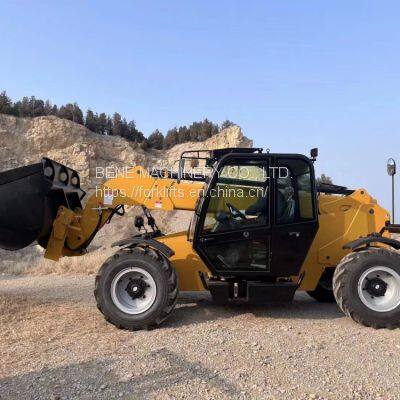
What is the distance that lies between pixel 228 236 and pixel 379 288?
214 centimetres

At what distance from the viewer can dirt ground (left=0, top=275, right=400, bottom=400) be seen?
4242 millimetres

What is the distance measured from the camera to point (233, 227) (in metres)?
6.72

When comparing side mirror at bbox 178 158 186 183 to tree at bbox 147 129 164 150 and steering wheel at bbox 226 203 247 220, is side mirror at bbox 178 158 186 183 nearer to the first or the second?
steering wheel at bbox 226 203 247 220

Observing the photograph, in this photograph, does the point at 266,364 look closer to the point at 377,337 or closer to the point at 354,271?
the point at 377,337

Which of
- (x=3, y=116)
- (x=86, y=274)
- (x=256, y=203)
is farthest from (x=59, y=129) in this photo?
(x=256, y=203)

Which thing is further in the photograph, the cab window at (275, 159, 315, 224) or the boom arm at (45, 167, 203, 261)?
the boom arm at (45, 167, 203, 261)

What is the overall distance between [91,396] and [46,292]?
18.4 ft

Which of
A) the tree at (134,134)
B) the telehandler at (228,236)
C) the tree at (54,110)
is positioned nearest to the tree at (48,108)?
the tree at (54,110)

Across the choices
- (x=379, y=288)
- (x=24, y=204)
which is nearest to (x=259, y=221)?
(x=379, y=288)

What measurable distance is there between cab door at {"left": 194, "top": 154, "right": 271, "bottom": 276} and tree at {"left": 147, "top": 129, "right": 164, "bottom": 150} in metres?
25.7

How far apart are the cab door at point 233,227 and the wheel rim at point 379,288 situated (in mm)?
1306

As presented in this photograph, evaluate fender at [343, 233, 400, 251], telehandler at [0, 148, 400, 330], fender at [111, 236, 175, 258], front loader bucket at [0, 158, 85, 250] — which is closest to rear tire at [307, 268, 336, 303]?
telehandler at [0, 148, 400, 330]

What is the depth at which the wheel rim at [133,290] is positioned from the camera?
638 cm

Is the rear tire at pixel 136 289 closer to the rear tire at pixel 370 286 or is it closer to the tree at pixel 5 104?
the rear tire at pixel 370 286
